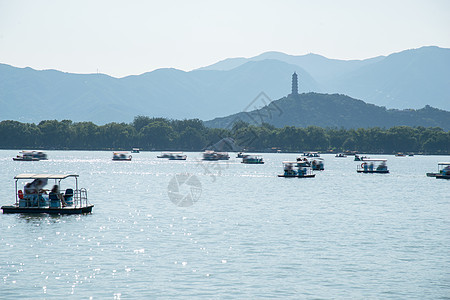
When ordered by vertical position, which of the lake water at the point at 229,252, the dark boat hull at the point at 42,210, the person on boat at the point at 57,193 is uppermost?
A: the person on boat at the point at 57,193

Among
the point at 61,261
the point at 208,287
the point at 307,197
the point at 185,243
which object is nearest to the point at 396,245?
the point at 185,243

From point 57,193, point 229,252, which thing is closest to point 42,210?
point 57,193

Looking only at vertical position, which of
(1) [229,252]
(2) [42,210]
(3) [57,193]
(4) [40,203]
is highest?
Result: (3) [57,193]

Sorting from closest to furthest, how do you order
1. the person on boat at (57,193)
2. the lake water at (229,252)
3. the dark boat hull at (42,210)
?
the lake water at (229,252) < the dark boat hull at (42,210) < the person on boat at (57,193)

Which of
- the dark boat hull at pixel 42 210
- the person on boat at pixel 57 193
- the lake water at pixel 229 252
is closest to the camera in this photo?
the lake water at pixel 229 252

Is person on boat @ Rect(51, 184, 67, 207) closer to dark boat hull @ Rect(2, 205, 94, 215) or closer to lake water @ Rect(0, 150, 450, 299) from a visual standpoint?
dark boat hull @ Rect(2, 205, 94, 215)

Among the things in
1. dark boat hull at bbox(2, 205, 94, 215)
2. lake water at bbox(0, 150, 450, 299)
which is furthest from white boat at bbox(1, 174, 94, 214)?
lake water at bbox(0, 150, 450, 299)

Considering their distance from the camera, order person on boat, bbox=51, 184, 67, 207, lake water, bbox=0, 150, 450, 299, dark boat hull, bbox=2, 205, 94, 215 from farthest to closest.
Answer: person on boat, bbox=51, 184, 67, 207, dark boat hull, bbox=2, 205, 94, 215, lake water, bbox=0, 150, 450, 299

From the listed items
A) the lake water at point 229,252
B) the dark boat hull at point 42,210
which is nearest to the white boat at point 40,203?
the dark boat hull at point 42,210

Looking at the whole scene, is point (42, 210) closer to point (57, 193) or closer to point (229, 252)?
point (57, 193)

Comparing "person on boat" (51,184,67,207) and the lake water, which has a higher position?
"person on boat" (51,184,67,207)

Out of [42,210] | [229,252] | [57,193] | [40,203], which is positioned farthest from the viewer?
[40,203]

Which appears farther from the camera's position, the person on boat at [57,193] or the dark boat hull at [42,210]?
the person on boat at [57,193]

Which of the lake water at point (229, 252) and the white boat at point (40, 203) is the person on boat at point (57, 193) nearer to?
the white boat at point (40, 203)
